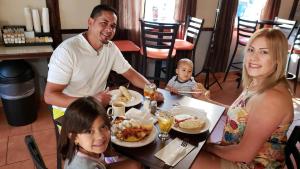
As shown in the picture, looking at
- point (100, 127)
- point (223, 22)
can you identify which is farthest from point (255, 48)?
point (223, 22)

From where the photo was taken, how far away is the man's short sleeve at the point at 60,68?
1619 mm

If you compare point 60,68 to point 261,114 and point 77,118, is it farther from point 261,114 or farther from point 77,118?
point 261,114

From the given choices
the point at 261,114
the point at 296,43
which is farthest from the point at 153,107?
the point at 296,43

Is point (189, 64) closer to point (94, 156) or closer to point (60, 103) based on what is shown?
point (60, 103)

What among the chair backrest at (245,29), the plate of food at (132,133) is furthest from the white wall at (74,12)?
the plate of food at (132,133)

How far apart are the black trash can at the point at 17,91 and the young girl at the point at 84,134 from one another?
1732 millimetres

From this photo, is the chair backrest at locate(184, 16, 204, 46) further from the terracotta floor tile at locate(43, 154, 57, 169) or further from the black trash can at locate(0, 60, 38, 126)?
the terracotta floor tile at locate(43, 154, 57, 169)

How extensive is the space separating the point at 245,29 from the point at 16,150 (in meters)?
3.51

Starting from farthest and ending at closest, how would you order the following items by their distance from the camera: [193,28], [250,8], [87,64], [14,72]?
[250,8]
[193,28]
[14,72]
[87,64]

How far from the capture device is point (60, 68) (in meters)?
1.63

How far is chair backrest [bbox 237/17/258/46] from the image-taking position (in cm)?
366

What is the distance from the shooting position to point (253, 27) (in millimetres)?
3684

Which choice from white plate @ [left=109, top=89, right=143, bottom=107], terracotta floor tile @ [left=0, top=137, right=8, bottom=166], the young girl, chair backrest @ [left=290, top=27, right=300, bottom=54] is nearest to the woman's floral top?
white plate @ [left=109, top=89, right=143, bottom=107]

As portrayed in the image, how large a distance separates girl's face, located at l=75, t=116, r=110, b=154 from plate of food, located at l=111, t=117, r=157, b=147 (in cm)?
11
